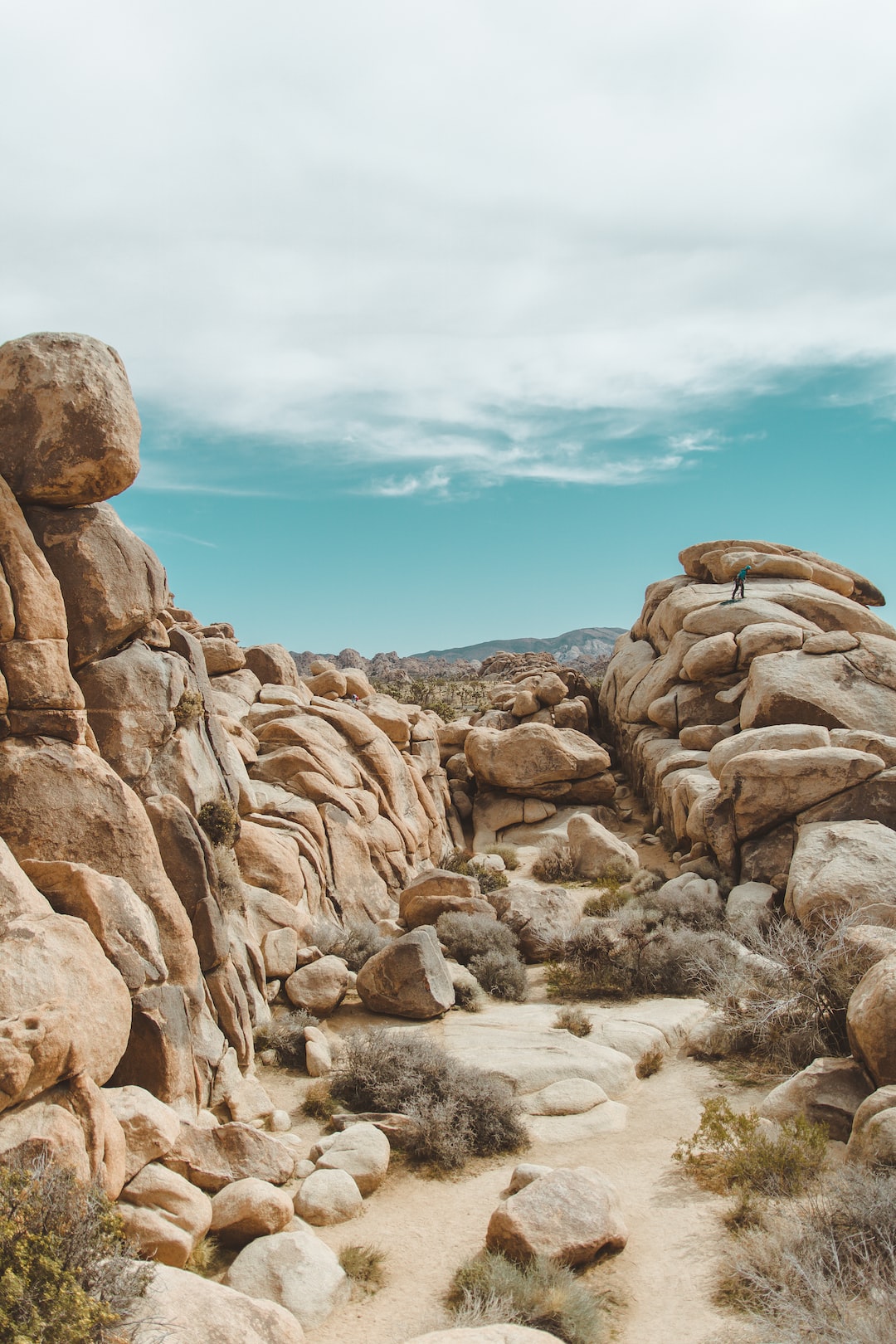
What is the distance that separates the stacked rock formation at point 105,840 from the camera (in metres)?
7.18

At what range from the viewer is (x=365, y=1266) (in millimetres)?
7875

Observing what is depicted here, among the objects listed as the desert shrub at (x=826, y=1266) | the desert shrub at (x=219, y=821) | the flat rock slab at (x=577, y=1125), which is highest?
the desert shrub at (x=219, y=821)

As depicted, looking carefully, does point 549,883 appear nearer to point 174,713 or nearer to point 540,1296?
point 174,713

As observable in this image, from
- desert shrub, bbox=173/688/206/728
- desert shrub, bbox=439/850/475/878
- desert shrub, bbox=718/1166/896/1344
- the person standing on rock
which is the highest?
the person standing on rock

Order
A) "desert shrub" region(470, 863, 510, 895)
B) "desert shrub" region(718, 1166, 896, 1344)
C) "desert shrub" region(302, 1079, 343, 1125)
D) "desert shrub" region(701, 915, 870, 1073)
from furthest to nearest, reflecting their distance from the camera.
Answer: "desert shrub" region(470, 863, 510, 895), "desert shrub" region(701, 915, 870, 1073), "desert shrub" region(302, 1079, 343, 1125), "desert shrub" region(718, 1166, 896, 1344)

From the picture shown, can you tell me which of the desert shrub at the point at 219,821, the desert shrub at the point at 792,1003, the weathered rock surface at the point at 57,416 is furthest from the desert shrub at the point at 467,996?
the weathered rock surface at the point at 57,416

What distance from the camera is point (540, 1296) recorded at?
7.02 m

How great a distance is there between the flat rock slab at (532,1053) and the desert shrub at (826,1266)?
13.3 ft

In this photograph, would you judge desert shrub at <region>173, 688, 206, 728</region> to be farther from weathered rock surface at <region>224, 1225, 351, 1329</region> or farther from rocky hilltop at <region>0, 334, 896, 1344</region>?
weathered rock surface at <region>224, 1225, 351, 1329</region>

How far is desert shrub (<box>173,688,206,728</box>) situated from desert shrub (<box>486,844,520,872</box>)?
1496 centimetres

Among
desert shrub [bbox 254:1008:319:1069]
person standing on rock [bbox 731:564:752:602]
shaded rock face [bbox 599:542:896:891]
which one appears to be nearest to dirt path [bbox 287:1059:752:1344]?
desert shrub [bbox 254:1008:319:1069]

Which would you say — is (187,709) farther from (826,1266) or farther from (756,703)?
(756,703)

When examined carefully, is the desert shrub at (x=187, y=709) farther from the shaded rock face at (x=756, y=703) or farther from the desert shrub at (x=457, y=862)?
the shaded rock face at (x=756, y=703)

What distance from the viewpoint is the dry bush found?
1598 cm
